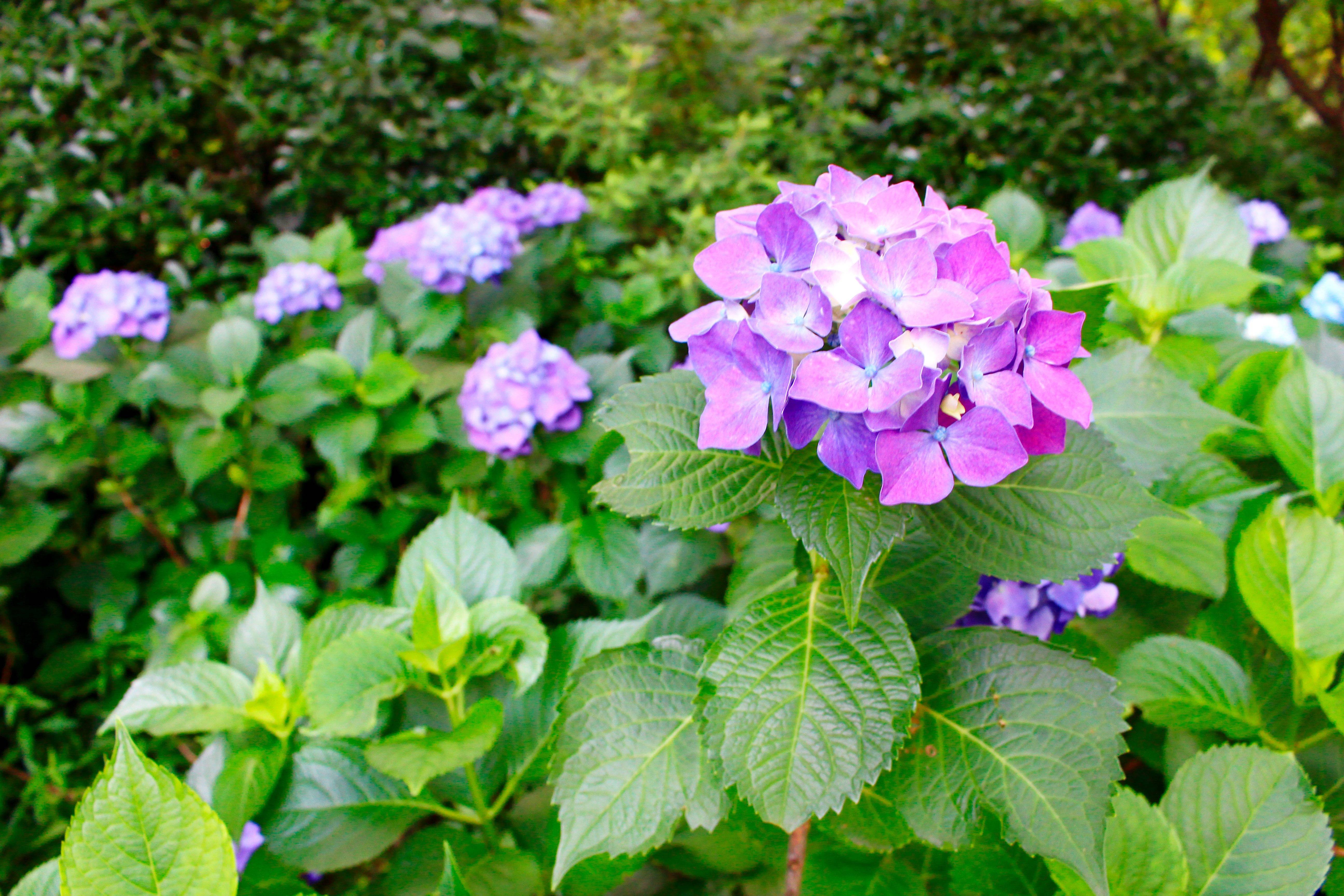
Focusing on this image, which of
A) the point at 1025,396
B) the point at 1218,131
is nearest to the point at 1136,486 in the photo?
the point at 1025,396

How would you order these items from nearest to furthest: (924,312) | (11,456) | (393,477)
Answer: (924,312) → (11,456) → (393,477)

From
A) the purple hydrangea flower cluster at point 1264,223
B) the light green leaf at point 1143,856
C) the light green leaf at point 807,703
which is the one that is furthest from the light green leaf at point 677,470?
the purple hydrangea flower cluster at point 1264,223

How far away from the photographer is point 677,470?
729mm

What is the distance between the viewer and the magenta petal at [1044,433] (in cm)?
66

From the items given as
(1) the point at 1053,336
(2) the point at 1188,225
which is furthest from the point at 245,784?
(2) the point at 1188,225

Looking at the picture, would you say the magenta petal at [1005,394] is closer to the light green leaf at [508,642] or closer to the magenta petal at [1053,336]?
the magenta petal at [1053,336]

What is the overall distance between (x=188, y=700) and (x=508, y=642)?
430mm

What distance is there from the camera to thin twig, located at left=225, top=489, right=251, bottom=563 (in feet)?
6.64

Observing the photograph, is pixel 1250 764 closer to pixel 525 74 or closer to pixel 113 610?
pixel 113 610

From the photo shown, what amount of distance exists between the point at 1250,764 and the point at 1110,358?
0.50m

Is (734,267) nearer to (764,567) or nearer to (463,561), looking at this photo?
(764,567)

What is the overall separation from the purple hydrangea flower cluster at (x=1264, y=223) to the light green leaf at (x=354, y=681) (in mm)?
2418

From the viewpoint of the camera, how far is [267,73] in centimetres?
246

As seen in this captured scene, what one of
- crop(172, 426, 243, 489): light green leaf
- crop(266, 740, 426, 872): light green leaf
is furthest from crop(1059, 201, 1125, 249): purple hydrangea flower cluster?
crop(172, 426, 243, 489): light green leaf
